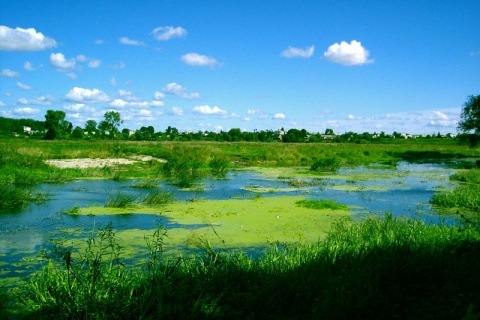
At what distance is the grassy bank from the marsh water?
1026mm

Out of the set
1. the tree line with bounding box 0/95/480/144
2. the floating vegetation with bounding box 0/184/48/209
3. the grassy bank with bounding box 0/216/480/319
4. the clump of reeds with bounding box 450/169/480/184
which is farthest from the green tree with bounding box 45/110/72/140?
the grassy bank with bounding box 0/216/480/319

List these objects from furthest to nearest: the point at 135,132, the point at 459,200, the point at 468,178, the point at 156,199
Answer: the point at 135,132
the point at 468,178
the point at 156,199
the point at 459,200

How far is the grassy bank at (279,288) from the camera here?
4348mm

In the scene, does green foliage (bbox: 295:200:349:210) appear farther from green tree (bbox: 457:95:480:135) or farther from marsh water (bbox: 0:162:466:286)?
green tree (bbox: 457:95:480:135)

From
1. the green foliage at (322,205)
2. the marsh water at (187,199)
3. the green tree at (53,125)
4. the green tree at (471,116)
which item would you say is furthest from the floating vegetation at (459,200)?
the green tree at (53,125)

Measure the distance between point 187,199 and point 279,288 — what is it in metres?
9.72

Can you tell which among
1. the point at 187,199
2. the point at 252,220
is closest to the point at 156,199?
the point at 187,199

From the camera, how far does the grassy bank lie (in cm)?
435

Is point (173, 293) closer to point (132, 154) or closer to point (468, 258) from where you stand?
point (468, 258)

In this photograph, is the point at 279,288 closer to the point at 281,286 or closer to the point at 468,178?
the point at 281,286

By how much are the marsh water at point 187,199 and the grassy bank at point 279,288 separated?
40.4 inches

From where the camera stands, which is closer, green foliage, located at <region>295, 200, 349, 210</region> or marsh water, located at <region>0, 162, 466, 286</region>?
marsh water, located at <region>0, 162, 466, 286</region>

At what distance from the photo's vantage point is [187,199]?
1430cm

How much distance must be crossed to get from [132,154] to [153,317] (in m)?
29.1
